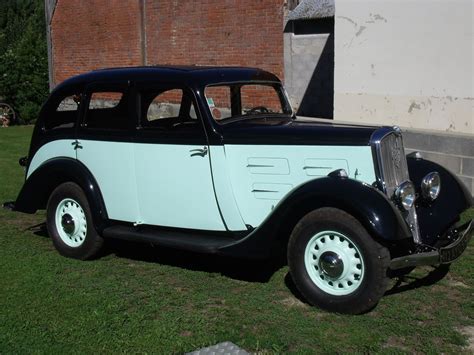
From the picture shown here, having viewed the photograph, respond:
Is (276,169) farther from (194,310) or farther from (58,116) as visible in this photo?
(58,116)

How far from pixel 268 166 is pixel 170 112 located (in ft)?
3.62

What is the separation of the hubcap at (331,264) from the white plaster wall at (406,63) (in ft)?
13.5

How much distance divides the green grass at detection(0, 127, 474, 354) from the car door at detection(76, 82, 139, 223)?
2.05 ft

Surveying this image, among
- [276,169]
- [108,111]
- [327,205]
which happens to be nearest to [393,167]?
[327,205]

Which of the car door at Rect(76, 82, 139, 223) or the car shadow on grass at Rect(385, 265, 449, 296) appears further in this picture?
the car door at Rect(76, 82, 139, 223)

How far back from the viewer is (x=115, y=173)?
5637 mm

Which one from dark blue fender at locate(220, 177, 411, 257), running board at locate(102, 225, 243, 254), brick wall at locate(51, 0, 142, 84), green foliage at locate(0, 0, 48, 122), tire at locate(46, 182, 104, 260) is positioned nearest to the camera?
dark blue fender at locate(220, 177, 411, 257)

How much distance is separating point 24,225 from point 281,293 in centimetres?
372

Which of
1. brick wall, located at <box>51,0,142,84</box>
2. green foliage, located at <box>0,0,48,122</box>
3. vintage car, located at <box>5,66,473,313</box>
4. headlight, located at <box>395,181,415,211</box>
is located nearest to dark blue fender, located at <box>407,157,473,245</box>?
vintage car, located at <box>5,66,473,313</box>

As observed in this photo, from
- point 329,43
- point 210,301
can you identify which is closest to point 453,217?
point 210,301

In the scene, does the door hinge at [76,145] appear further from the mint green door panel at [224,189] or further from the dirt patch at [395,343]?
the dirt patch at [395,343]

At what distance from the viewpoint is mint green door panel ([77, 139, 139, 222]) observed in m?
5.55

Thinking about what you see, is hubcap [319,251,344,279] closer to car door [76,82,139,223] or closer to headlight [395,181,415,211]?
headlight [395,181,415,211]

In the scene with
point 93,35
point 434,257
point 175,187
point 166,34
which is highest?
point 93,35
